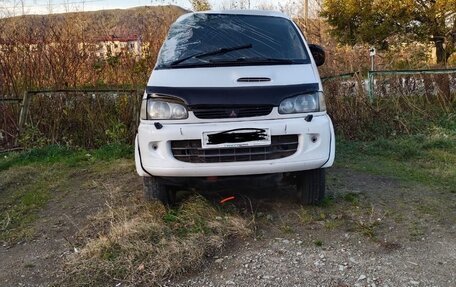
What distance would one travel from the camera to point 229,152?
3.58 metres

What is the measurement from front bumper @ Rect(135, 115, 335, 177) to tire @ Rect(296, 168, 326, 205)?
29 cm

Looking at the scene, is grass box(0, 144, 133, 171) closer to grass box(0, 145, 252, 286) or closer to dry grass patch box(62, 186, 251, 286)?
grass box(0, 145, 252, 286)

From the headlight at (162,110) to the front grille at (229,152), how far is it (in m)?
0.22

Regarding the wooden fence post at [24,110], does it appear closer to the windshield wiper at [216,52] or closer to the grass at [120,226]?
the grass at [120,226]

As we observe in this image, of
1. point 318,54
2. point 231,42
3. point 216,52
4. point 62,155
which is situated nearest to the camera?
point 216,52

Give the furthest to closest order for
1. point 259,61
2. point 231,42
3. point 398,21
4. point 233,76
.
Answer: point 398,21
point 231,42
point 259,61
point 233,76

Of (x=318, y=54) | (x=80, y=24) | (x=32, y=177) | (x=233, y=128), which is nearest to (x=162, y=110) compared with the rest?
(x=233, y=128)

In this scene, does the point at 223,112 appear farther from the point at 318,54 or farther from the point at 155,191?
the point at 318,54

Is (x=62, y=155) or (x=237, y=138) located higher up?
(x=237, y=138)

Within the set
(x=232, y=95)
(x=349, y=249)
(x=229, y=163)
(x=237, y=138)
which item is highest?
(x=232, y=95)

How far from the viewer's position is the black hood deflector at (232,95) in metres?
3.55

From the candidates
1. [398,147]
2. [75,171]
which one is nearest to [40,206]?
[75,171]

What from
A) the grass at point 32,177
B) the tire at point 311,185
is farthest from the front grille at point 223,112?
the grass at point 32,177

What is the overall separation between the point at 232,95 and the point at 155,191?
3.69ft
